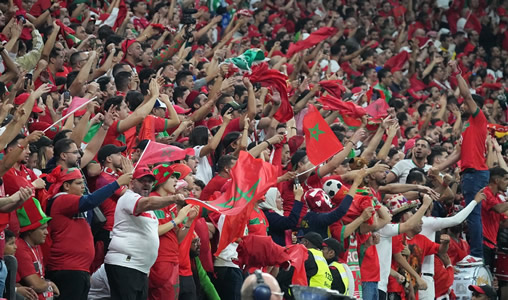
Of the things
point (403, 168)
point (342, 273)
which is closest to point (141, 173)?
point (342, 273)

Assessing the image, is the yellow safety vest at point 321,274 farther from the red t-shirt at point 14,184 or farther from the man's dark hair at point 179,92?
the man's dark hair at point 179,92

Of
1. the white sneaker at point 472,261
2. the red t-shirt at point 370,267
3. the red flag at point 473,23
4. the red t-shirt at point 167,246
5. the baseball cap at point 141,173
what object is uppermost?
the baseball cap at point 141,173

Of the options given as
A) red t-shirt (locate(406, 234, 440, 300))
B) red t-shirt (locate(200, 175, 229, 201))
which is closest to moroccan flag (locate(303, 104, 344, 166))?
red t-shirt (locate(200, 175, 229, 201))

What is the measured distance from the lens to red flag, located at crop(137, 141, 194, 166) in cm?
843

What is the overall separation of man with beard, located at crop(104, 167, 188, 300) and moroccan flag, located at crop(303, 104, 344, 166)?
9.36ft

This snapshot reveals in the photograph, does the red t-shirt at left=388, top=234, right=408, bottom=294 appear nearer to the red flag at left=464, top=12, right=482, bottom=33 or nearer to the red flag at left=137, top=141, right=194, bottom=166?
the red flag at left=137, top=141, right=194, bottom=166

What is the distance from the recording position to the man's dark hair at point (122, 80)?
11.3 m

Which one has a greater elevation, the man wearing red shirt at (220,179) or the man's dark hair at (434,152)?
the man wearing red shirt at (220,179)

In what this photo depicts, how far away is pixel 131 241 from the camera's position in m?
8.20

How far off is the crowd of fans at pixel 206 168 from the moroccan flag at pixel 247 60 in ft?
0.13

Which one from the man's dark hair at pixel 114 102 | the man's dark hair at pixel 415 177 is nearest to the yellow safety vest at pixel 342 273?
the man's dark hair at pixel 114 102

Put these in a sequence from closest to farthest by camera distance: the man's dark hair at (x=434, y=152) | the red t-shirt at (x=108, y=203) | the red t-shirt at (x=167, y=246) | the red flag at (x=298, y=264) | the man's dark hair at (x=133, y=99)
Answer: the red flag at (x=298, y=264), the red t-shirt at (x=167, y=246), the red t-shirt at (x=108, y=203), the man's dark hair at (x=133, y=99), the man's dark hair at (x=434, y=152)

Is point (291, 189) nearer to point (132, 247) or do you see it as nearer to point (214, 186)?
point (214, 186)

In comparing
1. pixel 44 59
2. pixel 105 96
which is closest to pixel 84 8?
pixel 44 59
